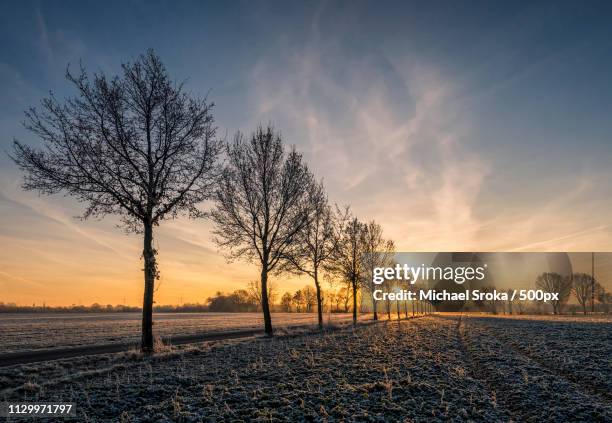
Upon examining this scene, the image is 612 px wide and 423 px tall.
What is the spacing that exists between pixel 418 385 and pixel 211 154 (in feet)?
47.1

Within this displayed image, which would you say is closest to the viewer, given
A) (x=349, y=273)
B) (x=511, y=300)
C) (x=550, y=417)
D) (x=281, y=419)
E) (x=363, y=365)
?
(x=281, y=419)

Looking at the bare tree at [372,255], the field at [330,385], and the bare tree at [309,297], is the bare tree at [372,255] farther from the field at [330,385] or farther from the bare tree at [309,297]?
the bare tree at [309,297]

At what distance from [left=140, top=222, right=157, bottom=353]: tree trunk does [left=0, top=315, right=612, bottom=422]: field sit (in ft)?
3.17

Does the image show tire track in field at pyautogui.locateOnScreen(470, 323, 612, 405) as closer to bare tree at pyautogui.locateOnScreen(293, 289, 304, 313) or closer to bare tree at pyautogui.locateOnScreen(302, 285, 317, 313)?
bare tree at pyautogui.locateOnScreen(302, 285, 317, 313)

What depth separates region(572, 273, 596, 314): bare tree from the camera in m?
97.1

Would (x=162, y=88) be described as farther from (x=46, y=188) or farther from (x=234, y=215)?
(x=234, y=215)

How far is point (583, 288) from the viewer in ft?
319

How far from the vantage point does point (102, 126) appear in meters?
16.8

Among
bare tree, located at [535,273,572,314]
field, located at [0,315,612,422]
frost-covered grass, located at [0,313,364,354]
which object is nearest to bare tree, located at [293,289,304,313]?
bare tree, located at [535,273,572,314]

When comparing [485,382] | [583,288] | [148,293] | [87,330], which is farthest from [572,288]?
[148,293]

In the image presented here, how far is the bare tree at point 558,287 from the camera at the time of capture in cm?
9712

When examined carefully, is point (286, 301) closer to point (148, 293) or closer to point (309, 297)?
point (309, 297)

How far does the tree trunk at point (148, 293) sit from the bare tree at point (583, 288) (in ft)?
377

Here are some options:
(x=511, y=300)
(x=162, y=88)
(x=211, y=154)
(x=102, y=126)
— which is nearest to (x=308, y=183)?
(x=211, y=154)
